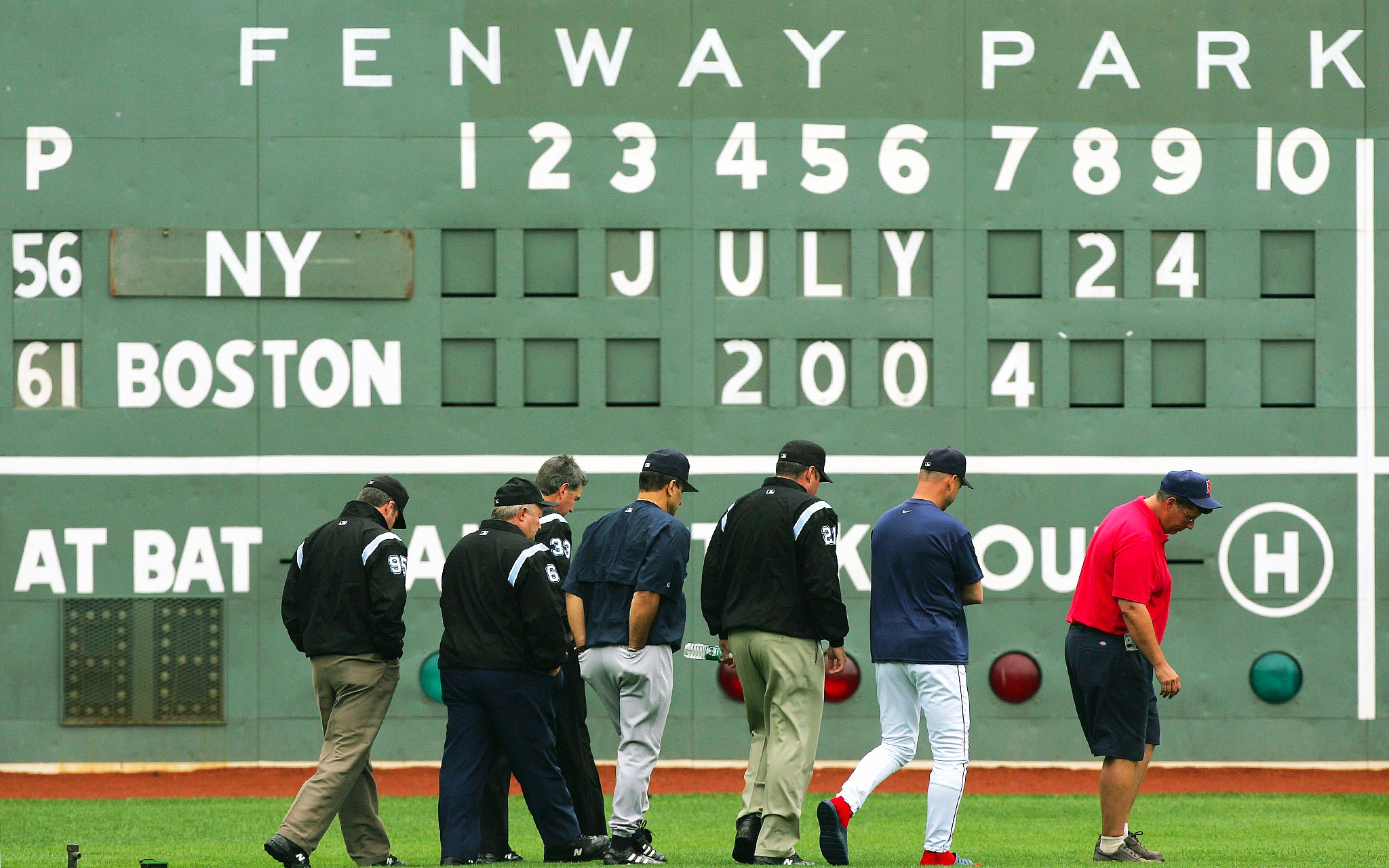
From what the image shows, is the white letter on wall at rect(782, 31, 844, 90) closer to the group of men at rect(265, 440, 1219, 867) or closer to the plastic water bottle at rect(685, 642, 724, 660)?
the group of men at rect(265, 440, 1219, 867)

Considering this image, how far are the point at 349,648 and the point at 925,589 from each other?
2.24 meters

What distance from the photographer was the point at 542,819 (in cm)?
626

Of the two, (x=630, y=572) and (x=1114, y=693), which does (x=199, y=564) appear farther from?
(x=1114, y=693)

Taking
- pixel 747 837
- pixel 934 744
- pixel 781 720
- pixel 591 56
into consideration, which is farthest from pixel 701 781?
pixel 591 56

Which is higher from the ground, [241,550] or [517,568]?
[517,568]

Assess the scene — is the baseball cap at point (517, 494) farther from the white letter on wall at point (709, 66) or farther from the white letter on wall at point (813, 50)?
the white letter on wall at point (813, 50)

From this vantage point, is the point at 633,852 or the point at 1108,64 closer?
the point at 633,852

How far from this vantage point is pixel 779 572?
6133 mm

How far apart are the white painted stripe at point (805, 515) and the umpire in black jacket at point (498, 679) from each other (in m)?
0.94

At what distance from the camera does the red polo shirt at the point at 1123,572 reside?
6.32 metres

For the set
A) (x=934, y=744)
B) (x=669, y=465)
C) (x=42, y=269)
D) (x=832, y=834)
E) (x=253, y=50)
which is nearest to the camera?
(x=832, y=834)

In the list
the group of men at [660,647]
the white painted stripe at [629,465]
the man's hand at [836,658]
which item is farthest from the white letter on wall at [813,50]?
the man's hand at [836,658]

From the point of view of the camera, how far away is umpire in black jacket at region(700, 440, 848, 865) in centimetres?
605

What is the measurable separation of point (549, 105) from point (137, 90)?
2424 millimetres
